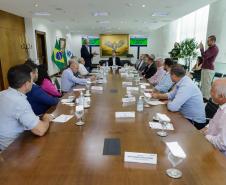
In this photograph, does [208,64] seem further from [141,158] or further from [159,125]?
[141,158]

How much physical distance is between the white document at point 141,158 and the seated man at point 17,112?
73 centimetres

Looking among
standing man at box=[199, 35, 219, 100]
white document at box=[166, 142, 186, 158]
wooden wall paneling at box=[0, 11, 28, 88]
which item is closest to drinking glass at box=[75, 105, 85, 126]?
white document at box=[166, 142, 186, 158]

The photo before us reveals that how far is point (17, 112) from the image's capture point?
157cm

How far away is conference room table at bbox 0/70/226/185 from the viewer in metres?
1.06

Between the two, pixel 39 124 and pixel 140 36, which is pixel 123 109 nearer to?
pixel 39 124

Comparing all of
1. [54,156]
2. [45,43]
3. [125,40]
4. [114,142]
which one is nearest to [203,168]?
[114,142]

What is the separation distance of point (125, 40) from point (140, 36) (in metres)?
1.36

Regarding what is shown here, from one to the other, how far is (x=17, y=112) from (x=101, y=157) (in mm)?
778

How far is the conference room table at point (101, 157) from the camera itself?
106cm

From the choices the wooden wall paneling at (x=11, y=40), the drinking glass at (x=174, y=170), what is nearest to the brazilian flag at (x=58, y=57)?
the wooden wall paneling at (x=11, y=40)

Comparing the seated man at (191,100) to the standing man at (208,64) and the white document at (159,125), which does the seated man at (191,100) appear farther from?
the standing man at (208,64)

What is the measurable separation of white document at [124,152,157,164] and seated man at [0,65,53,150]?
73 cm

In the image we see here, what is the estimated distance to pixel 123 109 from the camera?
224cm

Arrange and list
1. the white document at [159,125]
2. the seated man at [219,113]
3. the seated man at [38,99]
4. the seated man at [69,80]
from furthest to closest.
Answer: the seated man at [69,80] → the seated man at [38,99] → the white document at [159,125] → the seated man at [219,113]
